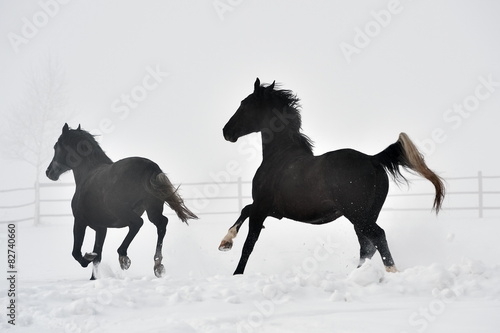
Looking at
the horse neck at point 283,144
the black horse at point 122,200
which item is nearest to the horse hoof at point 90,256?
the black horse at point 122,200

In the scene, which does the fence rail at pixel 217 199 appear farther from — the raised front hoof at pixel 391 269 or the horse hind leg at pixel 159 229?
the raised front hoof at pixel 391 269

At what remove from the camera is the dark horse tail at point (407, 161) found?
5418 mm

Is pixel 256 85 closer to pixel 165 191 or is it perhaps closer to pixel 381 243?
pixel 165 191

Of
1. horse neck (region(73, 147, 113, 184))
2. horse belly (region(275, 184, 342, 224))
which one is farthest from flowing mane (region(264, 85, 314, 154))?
horse neck (region(73, 147, 113, 184))

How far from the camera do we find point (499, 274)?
4598 mm

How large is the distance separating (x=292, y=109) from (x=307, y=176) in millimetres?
1124

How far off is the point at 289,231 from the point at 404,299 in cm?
1001

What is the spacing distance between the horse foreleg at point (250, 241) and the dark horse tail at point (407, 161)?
4.98 ft

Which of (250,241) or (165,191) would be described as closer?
(250,241)

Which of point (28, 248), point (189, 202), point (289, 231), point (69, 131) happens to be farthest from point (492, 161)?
point (69, 131)

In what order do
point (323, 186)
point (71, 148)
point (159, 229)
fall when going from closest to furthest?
point (323, 186) < point (159, 229) < point (71, 148)

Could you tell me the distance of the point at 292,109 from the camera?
6.55m

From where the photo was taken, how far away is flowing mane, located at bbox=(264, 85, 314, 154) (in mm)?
6531

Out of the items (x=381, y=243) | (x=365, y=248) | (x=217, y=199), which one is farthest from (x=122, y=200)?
(x=217, y=199)
